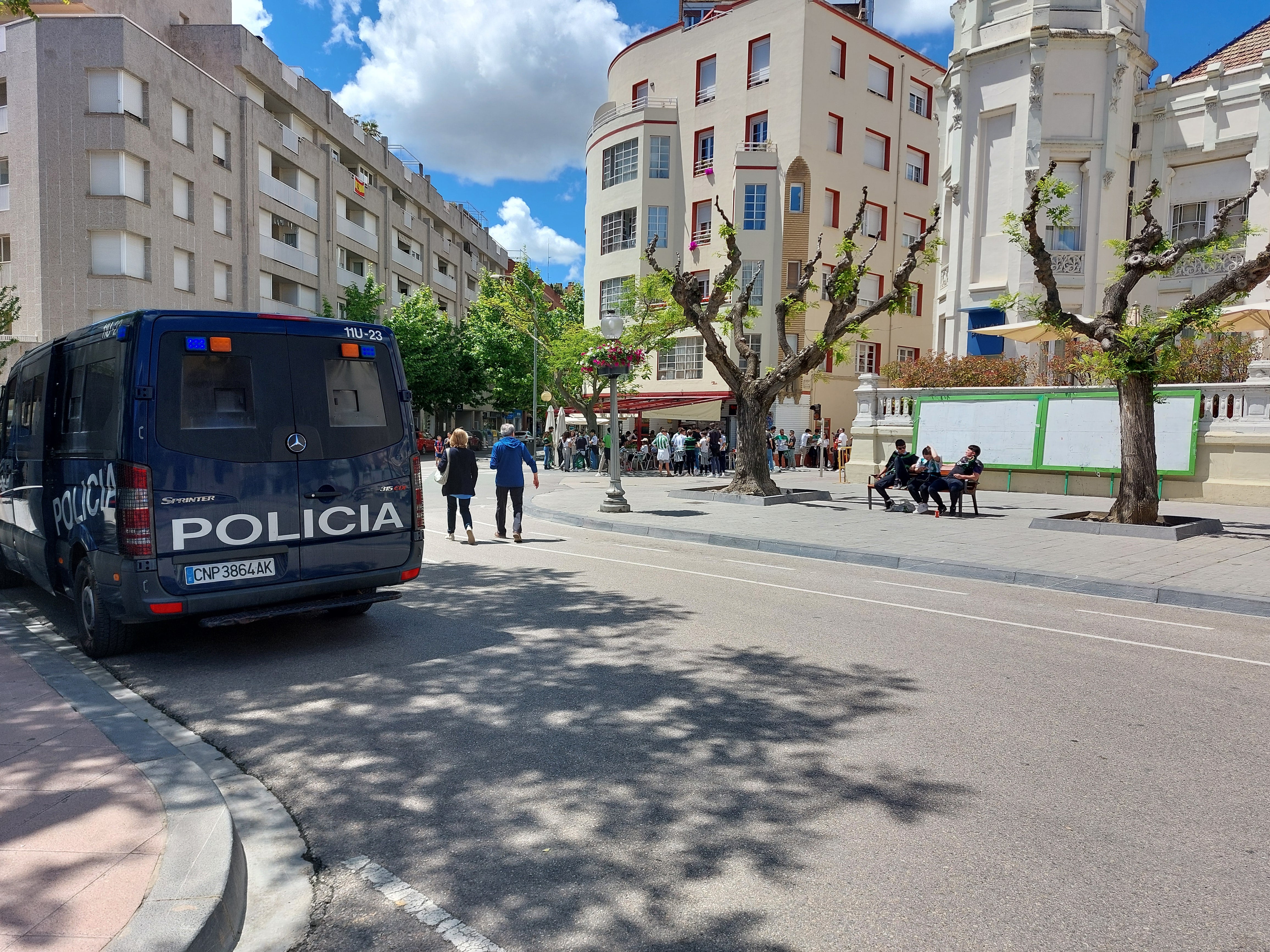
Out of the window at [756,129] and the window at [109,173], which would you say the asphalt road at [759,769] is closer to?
the window at [109,173]

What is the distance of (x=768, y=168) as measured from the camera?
35656 millimetres

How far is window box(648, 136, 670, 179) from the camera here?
38.7 metres

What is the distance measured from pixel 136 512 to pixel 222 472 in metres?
0.53

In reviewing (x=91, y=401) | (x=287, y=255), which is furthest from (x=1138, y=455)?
(x=287, y=255)

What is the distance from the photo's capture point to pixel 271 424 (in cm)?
566

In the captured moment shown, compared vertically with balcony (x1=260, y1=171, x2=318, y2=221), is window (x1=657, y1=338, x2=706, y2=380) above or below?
below

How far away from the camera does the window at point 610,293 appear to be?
3984 centimetres

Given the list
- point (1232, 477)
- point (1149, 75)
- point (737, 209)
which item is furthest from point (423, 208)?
point (1232, 477)

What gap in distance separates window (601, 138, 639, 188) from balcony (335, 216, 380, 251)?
13.4 metres

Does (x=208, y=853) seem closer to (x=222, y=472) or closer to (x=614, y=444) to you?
(x=222, y=472)

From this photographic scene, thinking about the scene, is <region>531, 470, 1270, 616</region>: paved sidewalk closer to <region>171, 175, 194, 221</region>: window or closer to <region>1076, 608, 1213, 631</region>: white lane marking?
<region>1076, 608, 1213, 631</region>: white lane marking

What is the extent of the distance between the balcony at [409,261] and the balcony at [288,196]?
9448mm

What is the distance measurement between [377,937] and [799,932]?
1319mm

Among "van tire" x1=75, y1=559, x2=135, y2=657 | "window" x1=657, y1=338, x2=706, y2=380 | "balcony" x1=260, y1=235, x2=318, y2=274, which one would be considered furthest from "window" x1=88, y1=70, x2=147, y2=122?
"van tire" x1=75, y1=559, x2=135, y2=657
